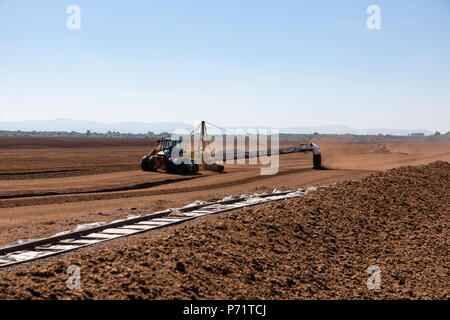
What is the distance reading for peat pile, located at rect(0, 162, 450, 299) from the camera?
706 centimetres

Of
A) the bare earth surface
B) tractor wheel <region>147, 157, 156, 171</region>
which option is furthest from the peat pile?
tractor wheel <region>147, 157, 156, 171</region>

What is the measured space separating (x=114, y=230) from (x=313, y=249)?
5085 millimetres

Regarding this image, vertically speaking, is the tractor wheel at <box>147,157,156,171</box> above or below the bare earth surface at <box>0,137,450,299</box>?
above

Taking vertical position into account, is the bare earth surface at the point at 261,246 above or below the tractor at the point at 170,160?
below

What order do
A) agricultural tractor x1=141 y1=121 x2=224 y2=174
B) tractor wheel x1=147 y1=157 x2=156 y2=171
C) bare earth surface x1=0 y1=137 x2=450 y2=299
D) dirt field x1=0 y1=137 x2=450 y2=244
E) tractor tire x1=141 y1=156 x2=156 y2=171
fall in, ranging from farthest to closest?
tractor tire x1=141 y1=156 x2=156 y2=171
tractor wheel x1=147 y1=157 x2=156 y2=171
agricultural tractor x1=141 y1=121 x2=224 y2=174
dirt field x1=0 y1=137 x2=450 y2=244
bare earth surface x1=0 y1=137 x2=450 y2=299

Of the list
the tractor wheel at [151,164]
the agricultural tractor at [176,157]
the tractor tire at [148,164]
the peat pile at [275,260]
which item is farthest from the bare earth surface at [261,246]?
the tractor tire at [148,164]

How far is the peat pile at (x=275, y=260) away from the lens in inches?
278

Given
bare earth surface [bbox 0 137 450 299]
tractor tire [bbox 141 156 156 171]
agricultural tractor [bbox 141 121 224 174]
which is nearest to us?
bare earth surface [bbox 0 137 450 299]

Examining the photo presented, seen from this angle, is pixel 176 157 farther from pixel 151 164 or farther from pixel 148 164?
pixel 148 164

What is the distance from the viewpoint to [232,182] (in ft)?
88.8

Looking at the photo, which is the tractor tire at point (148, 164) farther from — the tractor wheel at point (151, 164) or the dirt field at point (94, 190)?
the dirt field at point (94, 190)

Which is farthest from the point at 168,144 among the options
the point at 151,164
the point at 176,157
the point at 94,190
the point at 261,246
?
the point at 261,246

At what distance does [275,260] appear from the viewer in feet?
29.7

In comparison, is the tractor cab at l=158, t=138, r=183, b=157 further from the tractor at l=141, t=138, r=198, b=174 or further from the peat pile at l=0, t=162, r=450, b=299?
the peat pile at l=0, t=162, r=450, b=299
